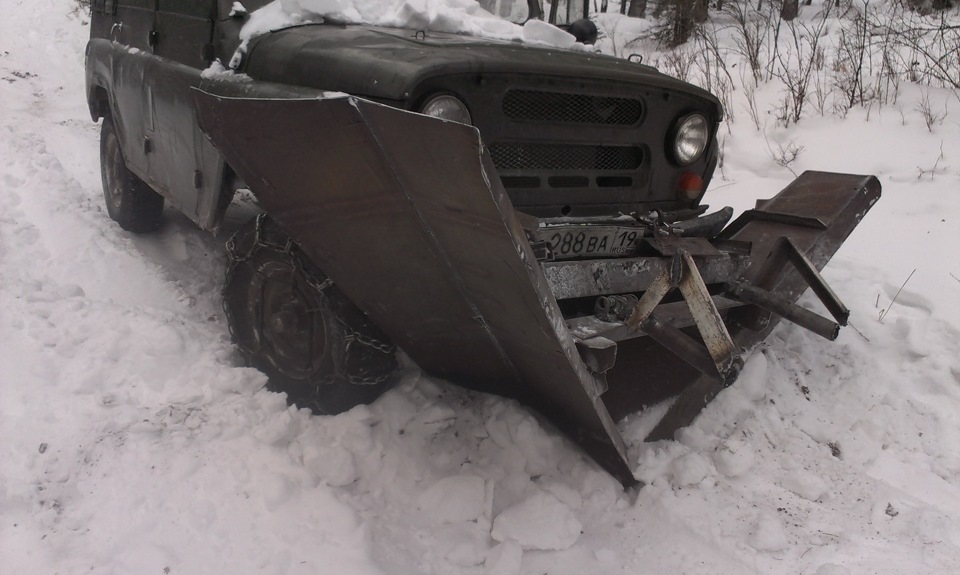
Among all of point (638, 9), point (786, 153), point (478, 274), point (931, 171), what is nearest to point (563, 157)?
point (478, 274)

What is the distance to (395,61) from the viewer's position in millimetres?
2439

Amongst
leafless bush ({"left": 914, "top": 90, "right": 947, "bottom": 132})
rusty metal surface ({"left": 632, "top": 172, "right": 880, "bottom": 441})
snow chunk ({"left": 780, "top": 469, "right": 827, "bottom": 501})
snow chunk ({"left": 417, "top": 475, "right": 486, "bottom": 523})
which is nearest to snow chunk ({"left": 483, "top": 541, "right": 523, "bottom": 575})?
snow chunk ({"left": 417, "top": 475, "right": 486, "bottom": 523})

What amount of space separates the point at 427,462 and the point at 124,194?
316cm

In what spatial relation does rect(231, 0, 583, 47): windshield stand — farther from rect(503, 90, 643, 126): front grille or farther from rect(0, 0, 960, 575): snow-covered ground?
rect(0, 0, 960, 575): snow-covered ground

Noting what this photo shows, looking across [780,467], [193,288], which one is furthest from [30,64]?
[780,467]

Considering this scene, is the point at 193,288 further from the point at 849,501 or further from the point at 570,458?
the point at 849,501

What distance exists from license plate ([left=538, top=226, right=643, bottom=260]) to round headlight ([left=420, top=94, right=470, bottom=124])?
50 centimetres

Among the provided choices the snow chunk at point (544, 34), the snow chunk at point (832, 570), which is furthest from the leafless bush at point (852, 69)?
the snow chunk at point (832, 570)

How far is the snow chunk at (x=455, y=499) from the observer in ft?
8.36

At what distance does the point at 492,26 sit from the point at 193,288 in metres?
2.28

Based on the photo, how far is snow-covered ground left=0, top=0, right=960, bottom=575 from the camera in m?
2.34

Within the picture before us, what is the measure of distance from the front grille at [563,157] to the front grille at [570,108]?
0.11 m

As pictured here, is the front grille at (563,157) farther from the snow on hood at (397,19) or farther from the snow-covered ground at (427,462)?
the snow-covered ground at (427,462)

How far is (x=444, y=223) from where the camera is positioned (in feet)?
6.95
